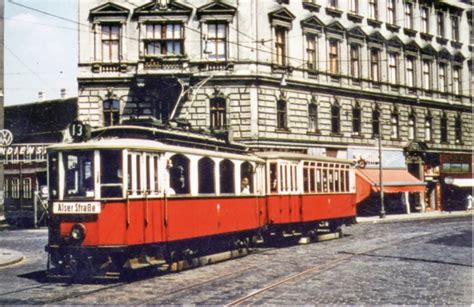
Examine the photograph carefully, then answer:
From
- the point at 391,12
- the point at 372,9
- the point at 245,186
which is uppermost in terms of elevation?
the point at 391,12

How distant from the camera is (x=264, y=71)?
108 feet

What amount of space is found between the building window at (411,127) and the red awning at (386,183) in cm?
373

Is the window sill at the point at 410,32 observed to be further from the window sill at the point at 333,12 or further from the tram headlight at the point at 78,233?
the tram headlight at the point at 78,233

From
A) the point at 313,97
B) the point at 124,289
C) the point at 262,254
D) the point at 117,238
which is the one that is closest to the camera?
the point at 124,289

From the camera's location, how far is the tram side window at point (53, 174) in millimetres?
13508

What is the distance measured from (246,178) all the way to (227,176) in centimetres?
150

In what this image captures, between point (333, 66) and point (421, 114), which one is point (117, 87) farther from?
point (421, 114)

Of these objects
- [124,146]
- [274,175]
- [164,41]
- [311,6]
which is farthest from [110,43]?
[124,146]

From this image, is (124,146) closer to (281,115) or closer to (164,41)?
(164,41)

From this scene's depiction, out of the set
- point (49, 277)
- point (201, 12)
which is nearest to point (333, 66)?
point (201, 12)

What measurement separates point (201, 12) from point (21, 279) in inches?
834

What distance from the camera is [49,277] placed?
45.3ft

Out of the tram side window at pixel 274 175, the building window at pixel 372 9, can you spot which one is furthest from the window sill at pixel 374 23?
the tram side window at pixel 274 175

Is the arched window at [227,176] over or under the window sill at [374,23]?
under
